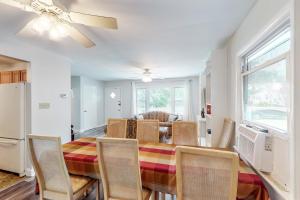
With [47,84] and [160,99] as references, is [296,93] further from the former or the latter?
[160,99]

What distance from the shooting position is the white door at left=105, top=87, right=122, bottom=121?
802cm

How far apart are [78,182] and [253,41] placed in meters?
2.41

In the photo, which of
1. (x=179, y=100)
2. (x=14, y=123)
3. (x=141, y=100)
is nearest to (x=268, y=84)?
(x=14, y=123)

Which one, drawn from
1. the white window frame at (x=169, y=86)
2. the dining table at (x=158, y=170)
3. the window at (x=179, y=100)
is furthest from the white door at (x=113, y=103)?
the dining table at (x=158, y=170)

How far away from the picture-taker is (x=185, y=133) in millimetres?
2516

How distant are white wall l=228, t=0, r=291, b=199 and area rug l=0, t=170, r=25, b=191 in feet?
11.5

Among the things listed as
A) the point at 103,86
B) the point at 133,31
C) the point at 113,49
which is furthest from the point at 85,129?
the point at 133,31

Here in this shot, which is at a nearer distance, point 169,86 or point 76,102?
point 76,102

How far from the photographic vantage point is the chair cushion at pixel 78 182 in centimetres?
167

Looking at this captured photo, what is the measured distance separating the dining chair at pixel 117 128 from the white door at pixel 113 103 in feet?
17.0

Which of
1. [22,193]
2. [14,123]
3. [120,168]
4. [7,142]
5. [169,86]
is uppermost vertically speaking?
[169,86]

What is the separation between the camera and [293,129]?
1089 mm

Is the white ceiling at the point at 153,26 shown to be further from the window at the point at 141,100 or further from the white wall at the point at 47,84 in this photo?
the window at the point at 141,100

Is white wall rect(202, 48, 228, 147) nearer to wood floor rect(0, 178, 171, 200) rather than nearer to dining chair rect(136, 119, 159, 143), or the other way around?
dining chair rect(136, 119, 159, 143)
